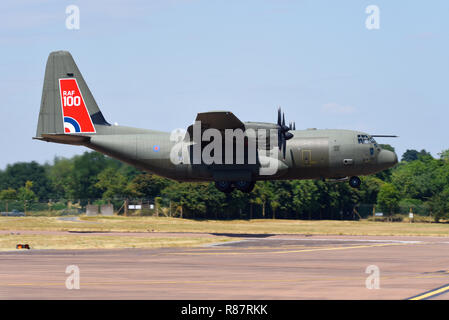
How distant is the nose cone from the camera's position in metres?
48.2

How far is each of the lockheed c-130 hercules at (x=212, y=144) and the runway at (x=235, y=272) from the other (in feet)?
35.5

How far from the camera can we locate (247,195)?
2879 inches

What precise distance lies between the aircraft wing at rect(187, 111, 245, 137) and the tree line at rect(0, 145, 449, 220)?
2462 cm

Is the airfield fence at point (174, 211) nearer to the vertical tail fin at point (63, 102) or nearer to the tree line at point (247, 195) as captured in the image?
the tree line at point (247, 195)

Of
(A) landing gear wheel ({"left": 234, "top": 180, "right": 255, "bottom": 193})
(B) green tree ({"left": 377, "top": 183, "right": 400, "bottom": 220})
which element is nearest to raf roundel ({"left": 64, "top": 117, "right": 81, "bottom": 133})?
(A) landing gear wheel ({"left": 234, "top": 180, "right": 255, "bottom": 193})

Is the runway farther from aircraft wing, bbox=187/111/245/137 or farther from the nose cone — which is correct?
the nose cone

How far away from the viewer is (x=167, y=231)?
50625 millimetres

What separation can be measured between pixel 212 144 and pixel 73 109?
38.5ft

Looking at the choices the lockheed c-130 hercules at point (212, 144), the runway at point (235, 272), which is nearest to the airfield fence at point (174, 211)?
the lockheed c-130 hercules at point (212, 144)
